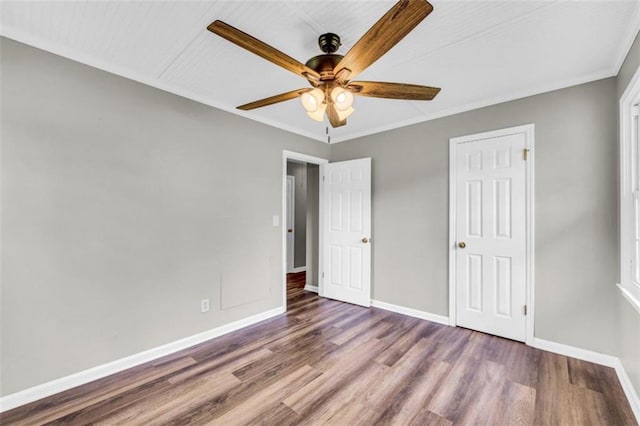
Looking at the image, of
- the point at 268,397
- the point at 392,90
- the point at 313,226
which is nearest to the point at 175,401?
the point at 268,397

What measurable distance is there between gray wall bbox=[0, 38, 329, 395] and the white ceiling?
228 millimetres

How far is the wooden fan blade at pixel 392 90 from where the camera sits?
1.70 metres

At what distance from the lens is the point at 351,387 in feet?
6.49

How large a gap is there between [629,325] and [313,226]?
3481 millimetres

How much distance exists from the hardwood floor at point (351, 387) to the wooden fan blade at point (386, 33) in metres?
2.08

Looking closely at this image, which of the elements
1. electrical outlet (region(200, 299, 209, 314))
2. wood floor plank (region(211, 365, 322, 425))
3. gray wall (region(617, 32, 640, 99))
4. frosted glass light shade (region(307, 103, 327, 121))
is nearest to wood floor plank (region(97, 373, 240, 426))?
wood floor plank (region(211, 365, 322, 425))

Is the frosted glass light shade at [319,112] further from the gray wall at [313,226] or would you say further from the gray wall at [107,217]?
the gray wall at [313,226]

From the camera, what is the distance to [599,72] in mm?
2232

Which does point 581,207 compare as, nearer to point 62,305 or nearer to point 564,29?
point 564,29

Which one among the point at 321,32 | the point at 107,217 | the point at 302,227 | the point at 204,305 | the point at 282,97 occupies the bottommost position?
the point at 204,305

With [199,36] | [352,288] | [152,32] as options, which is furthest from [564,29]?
[352,288]

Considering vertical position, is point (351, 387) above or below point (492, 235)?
below

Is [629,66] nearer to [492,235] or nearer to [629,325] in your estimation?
[492,235]

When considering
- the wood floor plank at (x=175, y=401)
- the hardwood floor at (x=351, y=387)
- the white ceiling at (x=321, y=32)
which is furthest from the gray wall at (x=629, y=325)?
the wood floor plank at (x=175, y=401)
